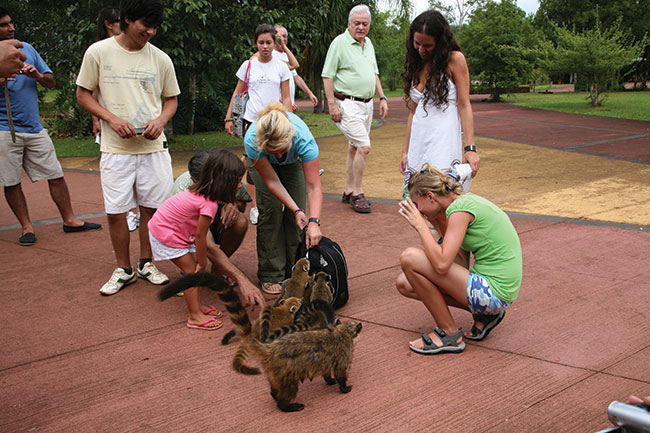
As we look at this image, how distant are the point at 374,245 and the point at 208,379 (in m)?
2.92

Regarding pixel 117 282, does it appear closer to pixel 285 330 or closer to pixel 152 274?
pixel 152 274

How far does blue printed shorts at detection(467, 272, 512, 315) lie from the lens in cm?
344

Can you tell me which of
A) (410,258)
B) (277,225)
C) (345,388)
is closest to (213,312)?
(277,225)

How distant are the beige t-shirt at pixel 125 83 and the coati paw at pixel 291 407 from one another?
8.87ft

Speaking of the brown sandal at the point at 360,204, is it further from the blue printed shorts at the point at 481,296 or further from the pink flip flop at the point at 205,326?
the blue printed shorts at the point at 481,296

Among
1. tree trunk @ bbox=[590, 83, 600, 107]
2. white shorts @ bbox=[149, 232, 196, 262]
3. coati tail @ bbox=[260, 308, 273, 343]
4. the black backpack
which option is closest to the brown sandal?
the black backpack

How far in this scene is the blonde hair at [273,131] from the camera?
397 cm

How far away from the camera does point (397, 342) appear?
3795mm

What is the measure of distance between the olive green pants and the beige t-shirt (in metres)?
1.02

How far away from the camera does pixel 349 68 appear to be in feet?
24.5

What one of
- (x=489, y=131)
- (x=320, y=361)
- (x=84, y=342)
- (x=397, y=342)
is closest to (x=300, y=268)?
(x=397, y=342)

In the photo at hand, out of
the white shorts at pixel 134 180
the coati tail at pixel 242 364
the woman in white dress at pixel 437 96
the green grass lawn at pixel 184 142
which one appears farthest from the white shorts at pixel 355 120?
the green grass lawn at pixel 184 142

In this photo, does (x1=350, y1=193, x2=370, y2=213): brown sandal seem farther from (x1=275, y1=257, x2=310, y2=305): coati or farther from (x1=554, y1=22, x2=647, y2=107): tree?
(x1=554, y1=22, x2=647, y2=107): tree

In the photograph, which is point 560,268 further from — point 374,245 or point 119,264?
point 119,264
